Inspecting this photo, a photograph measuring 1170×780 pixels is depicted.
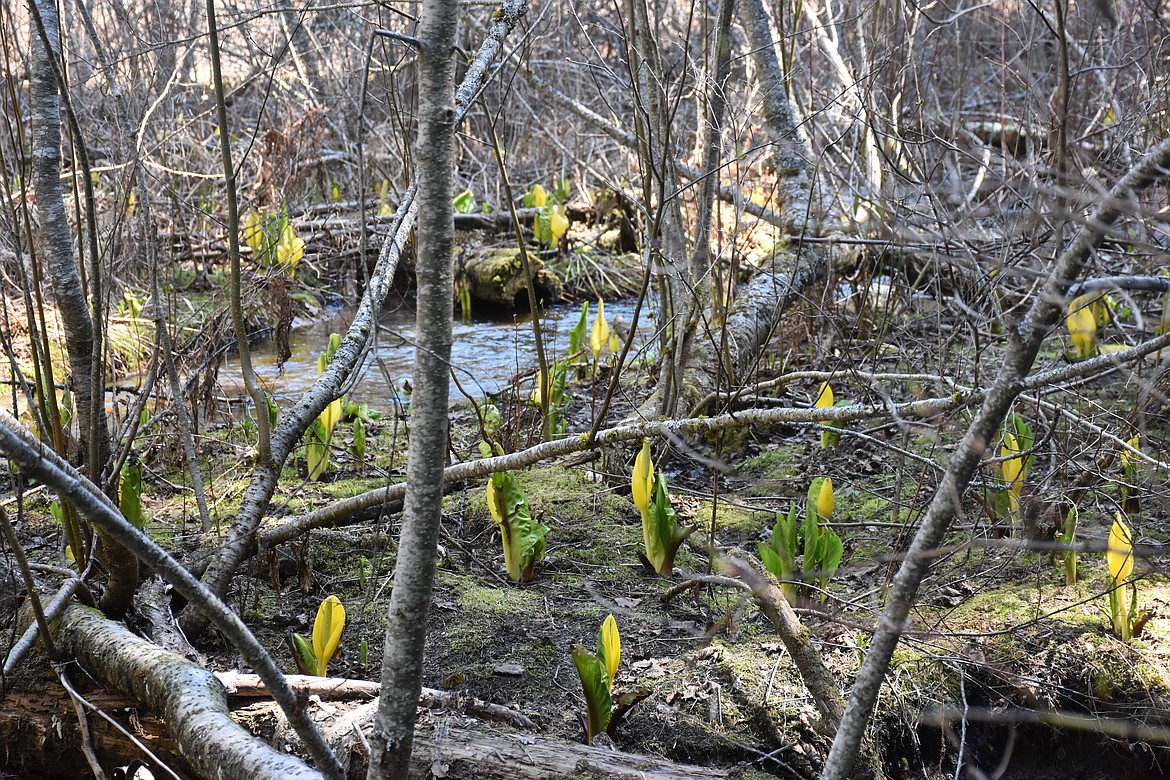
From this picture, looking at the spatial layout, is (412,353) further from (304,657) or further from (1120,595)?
(1120,595)

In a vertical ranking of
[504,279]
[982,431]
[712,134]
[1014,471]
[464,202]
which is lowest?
[1014,471]

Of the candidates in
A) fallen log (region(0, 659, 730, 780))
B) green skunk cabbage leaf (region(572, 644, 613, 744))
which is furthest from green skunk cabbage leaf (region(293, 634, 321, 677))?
green skunk cabbage leaf (region(572, 644, 613, 744))

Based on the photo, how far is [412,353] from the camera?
22.6 ft

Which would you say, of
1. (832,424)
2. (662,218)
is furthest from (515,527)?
(832,424)

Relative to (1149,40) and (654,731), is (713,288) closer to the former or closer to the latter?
(1149,40)

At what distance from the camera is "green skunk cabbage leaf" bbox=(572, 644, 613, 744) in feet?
7.26

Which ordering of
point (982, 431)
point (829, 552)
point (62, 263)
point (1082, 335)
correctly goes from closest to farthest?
point (982, 431) → point (62, 263) → point (829, 552) → point (1082, 335)

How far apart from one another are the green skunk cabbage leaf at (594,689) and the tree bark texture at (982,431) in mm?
755

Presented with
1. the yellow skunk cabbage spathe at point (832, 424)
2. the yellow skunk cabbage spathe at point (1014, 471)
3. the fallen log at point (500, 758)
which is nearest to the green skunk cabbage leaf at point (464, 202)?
the yellow skunk cabbage spathe at point (832, 424)

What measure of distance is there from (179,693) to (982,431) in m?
1.75

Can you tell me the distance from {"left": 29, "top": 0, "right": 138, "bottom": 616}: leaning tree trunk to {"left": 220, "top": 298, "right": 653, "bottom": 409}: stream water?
267 centimetres

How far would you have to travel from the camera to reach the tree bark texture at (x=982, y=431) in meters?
1.30

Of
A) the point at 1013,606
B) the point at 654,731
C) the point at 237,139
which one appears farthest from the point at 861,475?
the point at 237,139

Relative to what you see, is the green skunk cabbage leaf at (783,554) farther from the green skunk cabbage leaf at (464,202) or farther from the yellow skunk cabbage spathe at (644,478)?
the green skunk cabbage leaf at (464,202)
